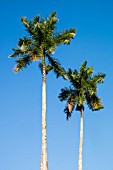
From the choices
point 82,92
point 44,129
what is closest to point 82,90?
point 82,92

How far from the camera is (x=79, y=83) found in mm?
49469

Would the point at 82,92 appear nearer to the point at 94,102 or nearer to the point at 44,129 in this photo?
the point at 94,102

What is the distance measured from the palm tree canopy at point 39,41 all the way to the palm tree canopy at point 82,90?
6.54m

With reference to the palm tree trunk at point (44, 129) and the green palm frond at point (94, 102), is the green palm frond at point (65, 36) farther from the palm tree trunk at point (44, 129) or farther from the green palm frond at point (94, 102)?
the green palm frond at point (94, 102)

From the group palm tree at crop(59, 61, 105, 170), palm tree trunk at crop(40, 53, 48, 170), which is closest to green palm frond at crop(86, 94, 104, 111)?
palm tree at crop(59, 61, 105, 170)

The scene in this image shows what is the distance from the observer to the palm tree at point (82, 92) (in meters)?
48.9

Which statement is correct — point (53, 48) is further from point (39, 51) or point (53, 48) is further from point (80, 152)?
point (80, 152)

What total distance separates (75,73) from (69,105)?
3.54 meters

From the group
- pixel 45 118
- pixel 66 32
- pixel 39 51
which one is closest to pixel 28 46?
pixel 39 51

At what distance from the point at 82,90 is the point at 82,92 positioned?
23cm

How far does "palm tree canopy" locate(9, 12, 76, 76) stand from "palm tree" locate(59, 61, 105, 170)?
654 centimetres

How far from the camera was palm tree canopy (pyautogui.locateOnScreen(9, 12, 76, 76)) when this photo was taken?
42.6 metres

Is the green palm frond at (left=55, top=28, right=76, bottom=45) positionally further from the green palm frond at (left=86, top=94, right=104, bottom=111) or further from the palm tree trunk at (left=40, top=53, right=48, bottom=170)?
the green palm frond at (left=86, top=94, right=104, bottom=111)

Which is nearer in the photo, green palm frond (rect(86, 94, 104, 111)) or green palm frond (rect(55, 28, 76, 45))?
green palm frond (rect(55, 28, 76, 45))
